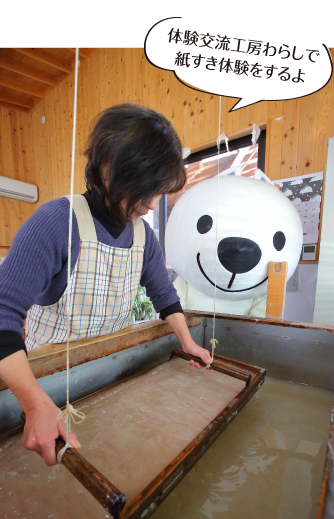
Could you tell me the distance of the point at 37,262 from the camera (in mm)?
619

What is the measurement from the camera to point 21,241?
2.01 feet

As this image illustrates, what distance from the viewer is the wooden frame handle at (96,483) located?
38 cm

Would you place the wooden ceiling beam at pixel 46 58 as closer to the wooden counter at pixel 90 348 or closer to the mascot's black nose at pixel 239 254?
the mascot's black nose at pixel 239 254

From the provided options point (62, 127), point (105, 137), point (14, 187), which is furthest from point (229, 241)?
point (14, 187)

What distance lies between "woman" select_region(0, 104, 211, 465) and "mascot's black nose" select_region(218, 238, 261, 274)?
356 mm

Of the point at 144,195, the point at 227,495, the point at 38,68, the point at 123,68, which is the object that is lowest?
the point at 227,495

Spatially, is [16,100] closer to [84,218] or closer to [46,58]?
[46,58]

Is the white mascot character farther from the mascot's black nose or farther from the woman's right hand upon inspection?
the woman's right hand

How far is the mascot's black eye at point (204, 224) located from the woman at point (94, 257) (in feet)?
1.17

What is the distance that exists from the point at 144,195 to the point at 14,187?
472 centimetres

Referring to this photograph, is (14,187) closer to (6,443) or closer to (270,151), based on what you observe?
(270,151)

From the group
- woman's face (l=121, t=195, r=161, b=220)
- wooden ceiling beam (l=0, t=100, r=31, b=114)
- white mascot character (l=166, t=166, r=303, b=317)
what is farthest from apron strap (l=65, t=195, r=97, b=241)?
wooden ceiling beam (l=0, t=100, r=31, b=114)

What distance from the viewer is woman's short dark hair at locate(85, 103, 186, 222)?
0.67 meters

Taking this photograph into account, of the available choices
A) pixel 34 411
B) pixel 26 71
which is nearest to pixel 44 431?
pixel 34 411
